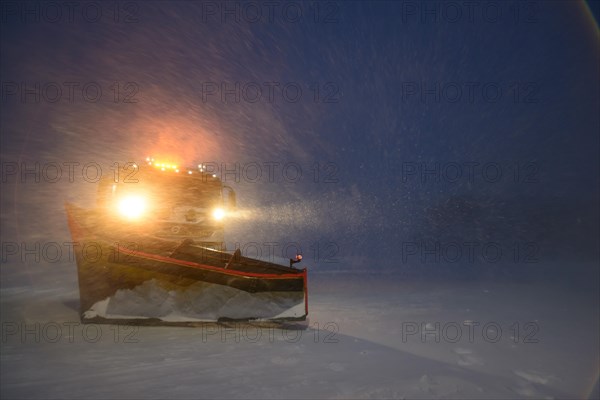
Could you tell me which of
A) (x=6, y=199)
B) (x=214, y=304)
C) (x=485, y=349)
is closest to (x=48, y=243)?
(x=6, y=199)

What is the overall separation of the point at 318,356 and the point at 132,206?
4.12 meters

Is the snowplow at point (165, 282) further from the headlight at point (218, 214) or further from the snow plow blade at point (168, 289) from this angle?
the headlight at point (218, 214)

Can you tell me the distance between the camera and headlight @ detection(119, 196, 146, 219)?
5.42 meters

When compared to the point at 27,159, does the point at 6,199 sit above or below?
below

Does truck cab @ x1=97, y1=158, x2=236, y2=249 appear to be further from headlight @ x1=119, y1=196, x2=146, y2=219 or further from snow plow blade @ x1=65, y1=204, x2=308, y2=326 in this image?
snow plow blade @ x1=65, y1=204, x2=308, y2=326

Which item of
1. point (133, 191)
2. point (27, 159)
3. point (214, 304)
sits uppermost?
point (27, 159)

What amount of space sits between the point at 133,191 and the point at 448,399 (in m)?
5.61

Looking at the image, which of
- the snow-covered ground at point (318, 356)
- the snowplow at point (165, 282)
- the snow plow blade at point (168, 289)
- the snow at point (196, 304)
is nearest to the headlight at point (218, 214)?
the snowplow at point (165, 282)

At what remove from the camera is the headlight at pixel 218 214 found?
20.2 ft

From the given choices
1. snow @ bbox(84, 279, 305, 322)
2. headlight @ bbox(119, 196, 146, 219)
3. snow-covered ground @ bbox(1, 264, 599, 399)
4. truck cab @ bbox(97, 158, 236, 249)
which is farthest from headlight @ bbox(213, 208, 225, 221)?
snow-covered ground @ bbox(1, 264, 599, 399)

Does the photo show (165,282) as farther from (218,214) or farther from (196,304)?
(218,214)

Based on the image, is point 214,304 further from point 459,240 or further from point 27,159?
point 459,240

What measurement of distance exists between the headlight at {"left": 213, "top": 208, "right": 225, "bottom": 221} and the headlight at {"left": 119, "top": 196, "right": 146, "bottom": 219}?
1.28 m

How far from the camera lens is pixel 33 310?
18.1 feet
